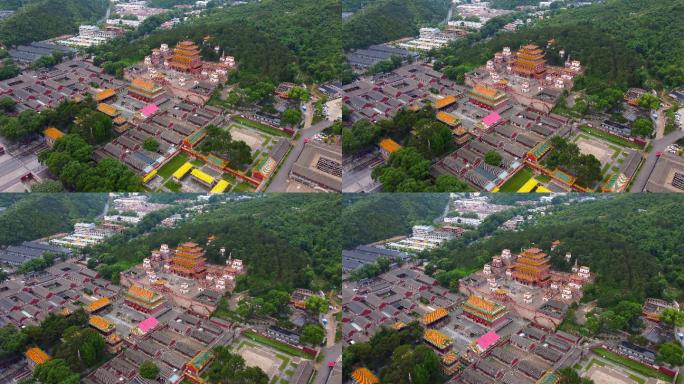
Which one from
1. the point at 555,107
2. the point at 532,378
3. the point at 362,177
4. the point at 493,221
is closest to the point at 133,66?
the point at 362,177

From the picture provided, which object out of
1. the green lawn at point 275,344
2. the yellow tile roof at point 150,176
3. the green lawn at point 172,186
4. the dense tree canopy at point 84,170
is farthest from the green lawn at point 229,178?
the green lawn at point 275,344

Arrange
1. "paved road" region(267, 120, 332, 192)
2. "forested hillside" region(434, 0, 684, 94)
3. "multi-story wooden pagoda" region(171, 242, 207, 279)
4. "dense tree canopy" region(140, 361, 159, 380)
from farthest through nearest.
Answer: "forested hillside" region(434, 0, 684, 94) < "multi-story wooden pagoda" region(171, 242, 207, 279) < "paved road" region(267, 120, 332, 192) < "dense tree canopy" region(140, 361, 159, 380)

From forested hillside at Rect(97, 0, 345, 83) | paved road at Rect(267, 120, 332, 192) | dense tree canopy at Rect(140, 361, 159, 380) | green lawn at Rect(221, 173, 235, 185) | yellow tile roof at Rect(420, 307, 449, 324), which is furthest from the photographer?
forested hillside at Rect(97, 0, 345, 83)

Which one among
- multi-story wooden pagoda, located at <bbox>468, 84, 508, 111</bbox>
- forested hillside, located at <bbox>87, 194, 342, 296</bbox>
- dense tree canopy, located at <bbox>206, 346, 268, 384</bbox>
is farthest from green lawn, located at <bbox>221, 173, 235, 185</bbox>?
multi-story wooden pagoda, located at <bbox>468, 84, 508, 111</bbox>

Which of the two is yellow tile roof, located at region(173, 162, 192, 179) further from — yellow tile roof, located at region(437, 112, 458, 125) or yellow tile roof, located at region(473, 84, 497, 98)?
yellow tile roof, located at region(473, 84, 497, 98)

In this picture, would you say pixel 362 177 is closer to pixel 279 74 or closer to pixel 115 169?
pixel 279 74

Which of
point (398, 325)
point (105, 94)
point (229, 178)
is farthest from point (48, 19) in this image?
point (398, 325)

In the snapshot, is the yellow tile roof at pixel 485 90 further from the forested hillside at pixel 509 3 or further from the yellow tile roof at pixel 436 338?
the yellow tile roof at pixel 436 338

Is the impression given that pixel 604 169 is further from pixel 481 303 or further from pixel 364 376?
pixel 364 376
